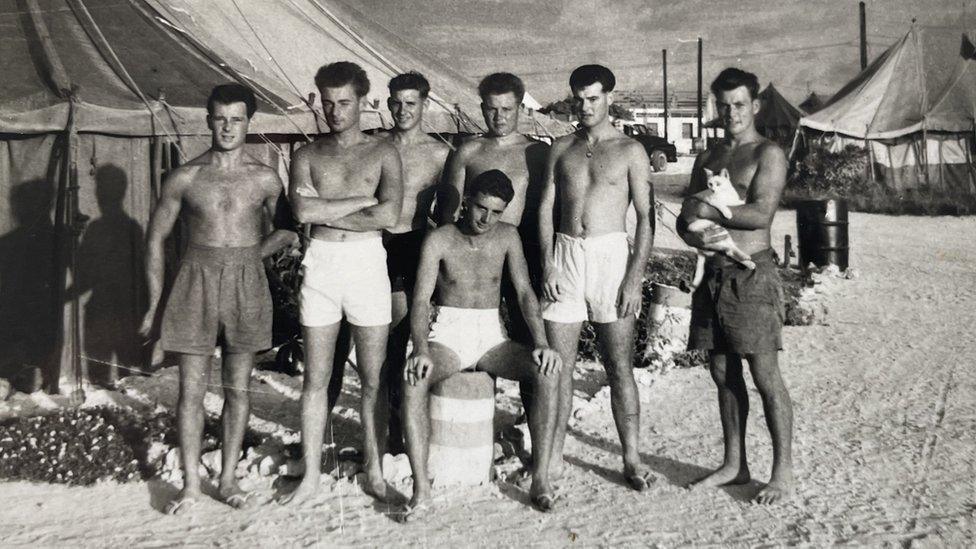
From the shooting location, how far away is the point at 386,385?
462 cm

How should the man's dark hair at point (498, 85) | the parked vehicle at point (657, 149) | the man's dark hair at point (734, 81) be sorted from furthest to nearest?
the parked vehicle at point (657, 149) < the man's dark hair at point (498, 85) < the man's dark hair at point (734, 81)

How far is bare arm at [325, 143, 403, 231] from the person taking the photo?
425 cm

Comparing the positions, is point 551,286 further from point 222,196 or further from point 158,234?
point 158,234

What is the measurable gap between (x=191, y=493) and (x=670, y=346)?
Answer: 4.44 metres

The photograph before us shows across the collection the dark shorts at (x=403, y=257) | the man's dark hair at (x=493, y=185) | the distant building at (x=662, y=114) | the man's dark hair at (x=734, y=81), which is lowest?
the dark shorts at (x=403, y=257)

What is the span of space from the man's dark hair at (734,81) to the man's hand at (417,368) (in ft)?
6.47

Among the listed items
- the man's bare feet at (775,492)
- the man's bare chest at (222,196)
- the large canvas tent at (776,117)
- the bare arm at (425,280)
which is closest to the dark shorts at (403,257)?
the bare arm at (425,280)

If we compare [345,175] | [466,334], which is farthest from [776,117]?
[345,175]

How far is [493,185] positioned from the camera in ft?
13.9

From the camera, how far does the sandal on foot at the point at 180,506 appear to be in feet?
13.7

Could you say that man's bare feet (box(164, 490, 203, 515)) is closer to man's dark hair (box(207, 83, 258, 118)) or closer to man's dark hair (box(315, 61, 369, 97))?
man's dark hair (box(207, 83, 258, 118))

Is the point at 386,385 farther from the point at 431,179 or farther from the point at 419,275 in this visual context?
Result: the point at 431,179

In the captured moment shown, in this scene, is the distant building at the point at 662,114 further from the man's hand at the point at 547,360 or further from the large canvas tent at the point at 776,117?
the man's hand at the point at 547,360

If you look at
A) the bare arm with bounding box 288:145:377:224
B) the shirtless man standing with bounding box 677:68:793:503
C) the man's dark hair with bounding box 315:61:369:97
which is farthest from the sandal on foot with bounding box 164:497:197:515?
the shirtless man standing with bounding box 677:68:793:503
